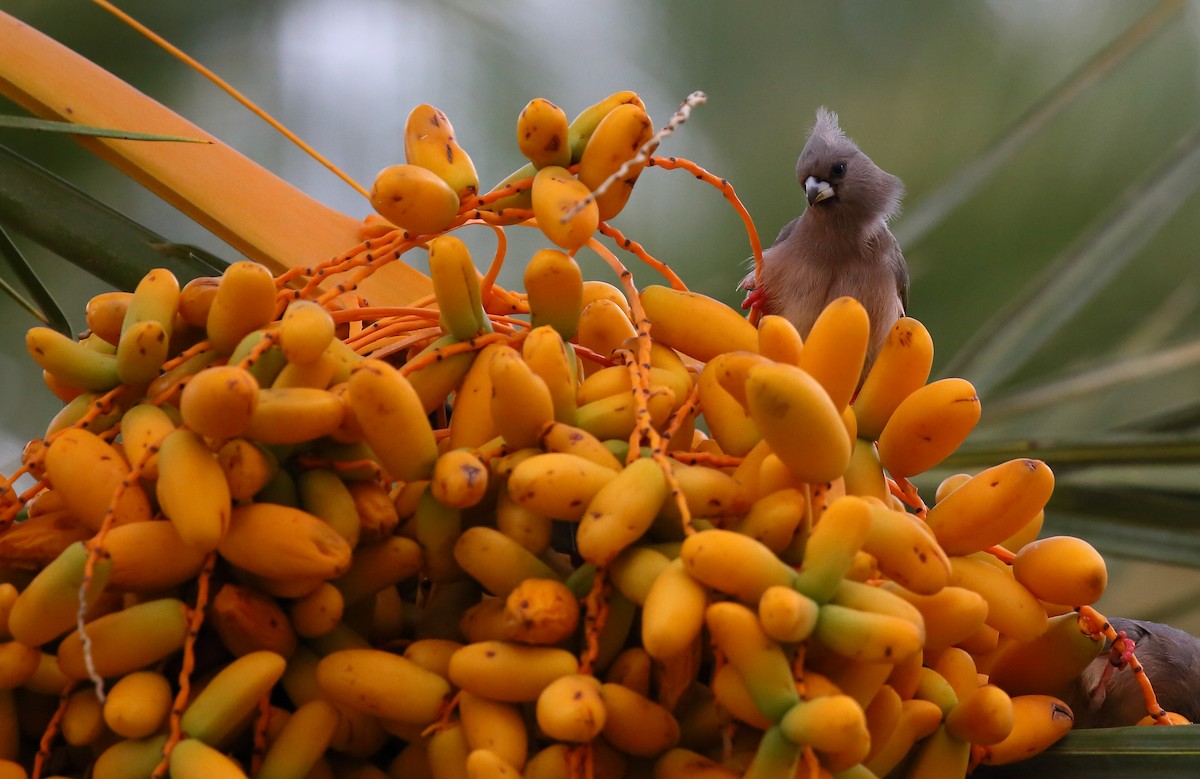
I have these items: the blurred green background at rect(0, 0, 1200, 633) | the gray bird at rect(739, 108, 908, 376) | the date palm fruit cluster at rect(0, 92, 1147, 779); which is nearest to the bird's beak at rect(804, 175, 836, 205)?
the gray bird at rect(739, 108, 908, 376)

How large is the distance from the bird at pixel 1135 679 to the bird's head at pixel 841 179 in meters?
1.12

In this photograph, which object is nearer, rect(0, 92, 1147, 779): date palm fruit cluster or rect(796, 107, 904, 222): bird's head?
rect(0, 92, 1147, 779): date palm fruit cluster

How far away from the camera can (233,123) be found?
2029 millimetres

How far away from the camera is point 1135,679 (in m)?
0.78

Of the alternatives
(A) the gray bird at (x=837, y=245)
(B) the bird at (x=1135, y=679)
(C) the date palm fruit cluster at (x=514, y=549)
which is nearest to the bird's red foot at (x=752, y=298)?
(A) the gray bird at (x=837, y=245)

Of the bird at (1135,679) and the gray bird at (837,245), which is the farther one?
the gray bird at (837,245)

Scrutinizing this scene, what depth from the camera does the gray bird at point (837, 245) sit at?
1904 mm

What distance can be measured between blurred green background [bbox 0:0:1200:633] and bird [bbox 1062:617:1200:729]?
734 millimetres

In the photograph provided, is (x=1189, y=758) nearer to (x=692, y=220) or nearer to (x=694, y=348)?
(x=694, y=348)

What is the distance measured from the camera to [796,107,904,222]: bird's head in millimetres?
1951

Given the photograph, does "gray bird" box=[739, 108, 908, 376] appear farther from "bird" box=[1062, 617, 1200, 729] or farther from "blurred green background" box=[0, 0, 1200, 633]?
"bird" box=[1062, 617, 1200, 729]

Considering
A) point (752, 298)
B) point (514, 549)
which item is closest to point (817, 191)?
point (752, 298)

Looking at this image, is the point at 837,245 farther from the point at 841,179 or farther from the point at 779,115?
the point at 779,115

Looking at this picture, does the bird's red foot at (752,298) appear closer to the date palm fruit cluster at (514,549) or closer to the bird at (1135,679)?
the bird at (1135,679)
